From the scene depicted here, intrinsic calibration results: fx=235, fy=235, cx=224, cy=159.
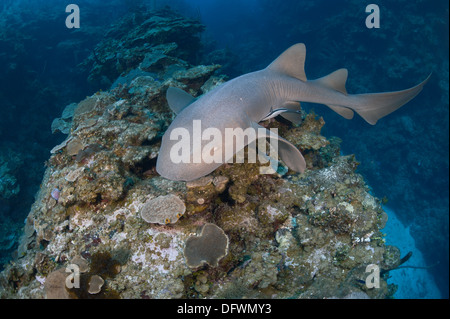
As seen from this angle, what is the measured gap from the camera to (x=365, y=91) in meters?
18.0

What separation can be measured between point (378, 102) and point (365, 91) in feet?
53.2

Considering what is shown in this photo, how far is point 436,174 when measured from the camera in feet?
50.5

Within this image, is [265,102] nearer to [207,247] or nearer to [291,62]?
[291,62]

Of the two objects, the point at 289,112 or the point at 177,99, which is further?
the point at 289,112

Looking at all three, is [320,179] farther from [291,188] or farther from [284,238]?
[284,238]

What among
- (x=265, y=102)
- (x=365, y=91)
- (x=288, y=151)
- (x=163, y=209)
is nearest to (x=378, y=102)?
(x=265, y=102)

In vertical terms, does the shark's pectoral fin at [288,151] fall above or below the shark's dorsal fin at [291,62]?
below

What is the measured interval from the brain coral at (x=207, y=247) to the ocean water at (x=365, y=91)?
29.1 ft

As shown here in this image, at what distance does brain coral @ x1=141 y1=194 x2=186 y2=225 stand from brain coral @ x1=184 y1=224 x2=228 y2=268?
0.38m

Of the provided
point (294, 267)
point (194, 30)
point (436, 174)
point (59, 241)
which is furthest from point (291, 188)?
point (436, 174)

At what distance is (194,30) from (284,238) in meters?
11.6

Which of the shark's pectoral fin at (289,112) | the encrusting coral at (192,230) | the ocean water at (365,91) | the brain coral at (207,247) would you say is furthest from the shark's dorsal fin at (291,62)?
the ocean water at (365,91)

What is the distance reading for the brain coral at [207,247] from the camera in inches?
113

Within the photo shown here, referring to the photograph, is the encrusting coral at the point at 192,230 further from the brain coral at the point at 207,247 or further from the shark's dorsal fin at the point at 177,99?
the shark's dorsal fin at the point at 177,99
